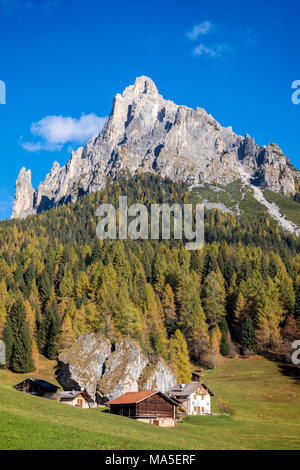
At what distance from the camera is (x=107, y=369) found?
242 feet

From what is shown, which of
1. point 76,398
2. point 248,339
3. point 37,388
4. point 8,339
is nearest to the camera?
point 76,398

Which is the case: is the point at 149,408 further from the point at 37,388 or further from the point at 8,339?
the point at 8,339

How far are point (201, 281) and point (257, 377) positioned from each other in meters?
54.6

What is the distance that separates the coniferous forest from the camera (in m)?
95.6

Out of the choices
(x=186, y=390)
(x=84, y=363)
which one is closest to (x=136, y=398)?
(x=186, y=390)

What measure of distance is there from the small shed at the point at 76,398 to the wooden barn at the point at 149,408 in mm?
10315

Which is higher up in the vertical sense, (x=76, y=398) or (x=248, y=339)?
(x=248, y=339)

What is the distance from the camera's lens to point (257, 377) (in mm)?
85312

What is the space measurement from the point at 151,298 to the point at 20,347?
131ft

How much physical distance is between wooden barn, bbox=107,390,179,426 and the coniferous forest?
24.8 meters

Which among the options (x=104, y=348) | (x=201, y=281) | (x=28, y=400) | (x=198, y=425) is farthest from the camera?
(x=201, y=281)
